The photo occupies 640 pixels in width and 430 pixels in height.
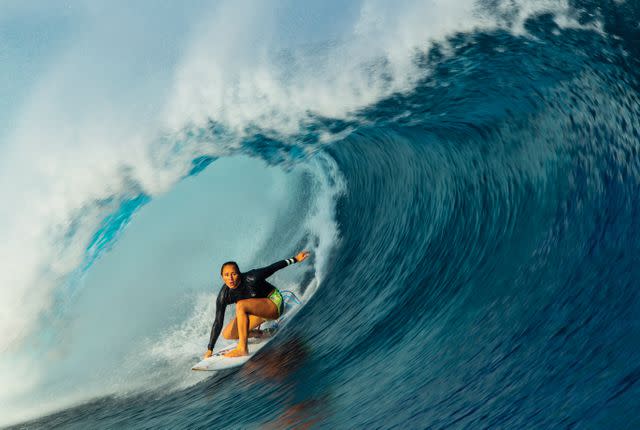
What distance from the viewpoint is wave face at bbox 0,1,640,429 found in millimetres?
5234

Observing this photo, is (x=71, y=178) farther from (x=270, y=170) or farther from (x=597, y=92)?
(x=597, y=92)

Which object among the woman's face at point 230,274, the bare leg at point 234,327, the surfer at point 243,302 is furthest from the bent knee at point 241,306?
the bare leg at point 234,327

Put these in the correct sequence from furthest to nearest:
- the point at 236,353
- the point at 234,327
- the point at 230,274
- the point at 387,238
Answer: the point at 387,238, the point at 234,327, the point at 236,353, the point at 230,274

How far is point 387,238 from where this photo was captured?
9586 mm

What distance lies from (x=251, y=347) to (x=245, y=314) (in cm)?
51

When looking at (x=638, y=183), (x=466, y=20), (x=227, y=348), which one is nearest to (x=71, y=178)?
(x=227, y=348)

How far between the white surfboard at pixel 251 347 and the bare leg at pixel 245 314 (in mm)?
78

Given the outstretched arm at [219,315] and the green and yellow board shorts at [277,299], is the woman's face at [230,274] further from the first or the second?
the green and yellow board shorts at [277,299]

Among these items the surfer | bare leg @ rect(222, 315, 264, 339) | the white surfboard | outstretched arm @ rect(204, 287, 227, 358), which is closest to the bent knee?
the surfer

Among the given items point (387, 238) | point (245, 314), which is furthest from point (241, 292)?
point (387, 238)

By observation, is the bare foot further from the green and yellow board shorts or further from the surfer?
the green and yellow board shorts

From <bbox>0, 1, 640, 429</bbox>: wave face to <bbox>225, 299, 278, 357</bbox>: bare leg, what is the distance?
0.21 meters

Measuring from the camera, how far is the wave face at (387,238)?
5234 mm

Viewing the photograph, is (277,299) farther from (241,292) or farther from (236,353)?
(236,353)
